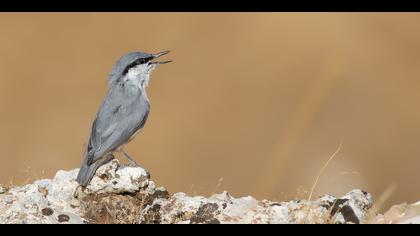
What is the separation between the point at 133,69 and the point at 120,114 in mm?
753

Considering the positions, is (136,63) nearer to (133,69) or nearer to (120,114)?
(133,69)

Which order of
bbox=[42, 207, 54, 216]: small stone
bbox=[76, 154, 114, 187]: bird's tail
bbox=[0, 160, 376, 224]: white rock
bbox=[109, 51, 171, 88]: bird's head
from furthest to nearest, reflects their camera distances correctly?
1. bbox=[109, 51, 171, 88]: bird's head
2. bbox=[76, 154, 114, 187]: bird's tail
3. bbox=[42, 207, 54, 216]: small stone
4. bbox=[0, 160, 376, 224]: white rock

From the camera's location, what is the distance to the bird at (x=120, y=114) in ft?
29.0

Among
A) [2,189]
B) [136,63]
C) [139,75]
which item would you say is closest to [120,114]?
[139,75]

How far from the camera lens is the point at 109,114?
948 centimetres

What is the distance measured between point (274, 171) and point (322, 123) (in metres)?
9.41

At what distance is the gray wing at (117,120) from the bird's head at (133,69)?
0.14 metres

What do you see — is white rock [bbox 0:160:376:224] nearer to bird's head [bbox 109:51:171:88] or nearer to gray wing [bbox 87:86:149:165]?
gray wing [bbox 87:86:149:165]

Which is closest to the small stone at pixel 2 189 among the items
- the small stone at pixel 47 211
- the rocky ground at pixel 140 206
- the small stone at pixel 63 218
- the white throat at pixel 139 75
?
the rocky ground at pixel 140 206

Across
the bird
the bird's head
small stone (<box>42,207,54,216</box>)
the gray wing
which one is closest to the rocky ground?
small stone (<box>42,207,54,216</box>)

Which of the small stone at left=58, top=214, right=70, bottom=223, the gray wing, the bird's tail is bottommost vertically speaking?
the small stone at left=58, top=214, right=70, bottom=223

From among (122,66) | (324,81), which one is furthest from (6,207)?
(324,81)

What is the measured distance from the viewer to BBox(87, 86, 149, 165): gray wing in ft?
30.5

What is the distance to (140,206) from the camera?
8.28 meters
